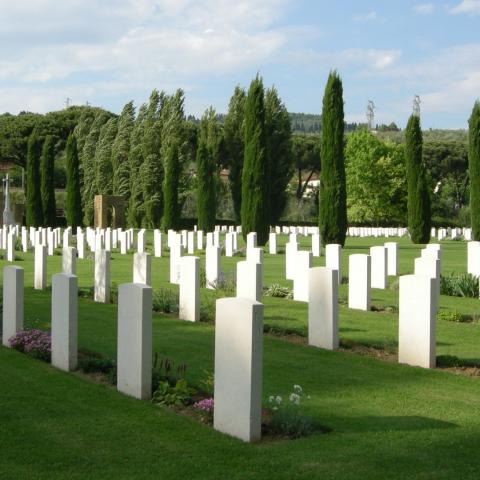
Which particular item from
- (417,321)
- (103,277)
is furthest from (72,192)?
(417,321)

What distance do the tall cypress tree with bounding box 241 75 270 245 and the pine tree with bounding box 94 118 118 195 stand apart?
26571mm

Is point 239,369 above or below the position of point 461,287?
above

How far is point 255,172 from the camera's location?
37.2m

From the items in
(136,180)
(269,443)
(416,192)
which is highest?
(136,180)

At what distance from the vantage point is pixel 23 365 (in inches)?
352

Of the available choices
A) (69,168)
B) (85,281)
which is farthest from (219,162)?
(85,281)

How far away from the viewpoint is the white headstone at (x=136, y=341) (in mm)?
7320

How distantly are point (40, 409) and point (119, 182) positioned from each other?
180 ft

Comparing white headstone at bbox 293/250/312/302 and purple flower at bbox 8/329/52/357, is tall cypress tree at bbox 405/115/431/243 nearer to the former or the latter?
white headstone at bbox 293/250/312/302

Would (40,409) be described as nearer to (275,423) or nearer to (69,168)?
(275,423)

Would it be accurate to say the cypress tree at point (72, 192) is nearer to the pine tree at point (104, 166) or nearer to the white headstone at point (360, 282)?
the pine tree at point (104, 166)

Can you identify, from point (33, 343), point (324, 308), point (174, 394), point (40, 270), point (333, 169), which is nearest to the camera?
point (174, 394)

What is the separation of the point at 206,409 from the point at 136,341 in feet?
3.54

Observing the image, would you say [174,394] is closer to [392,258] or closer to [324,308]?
[324,308]
